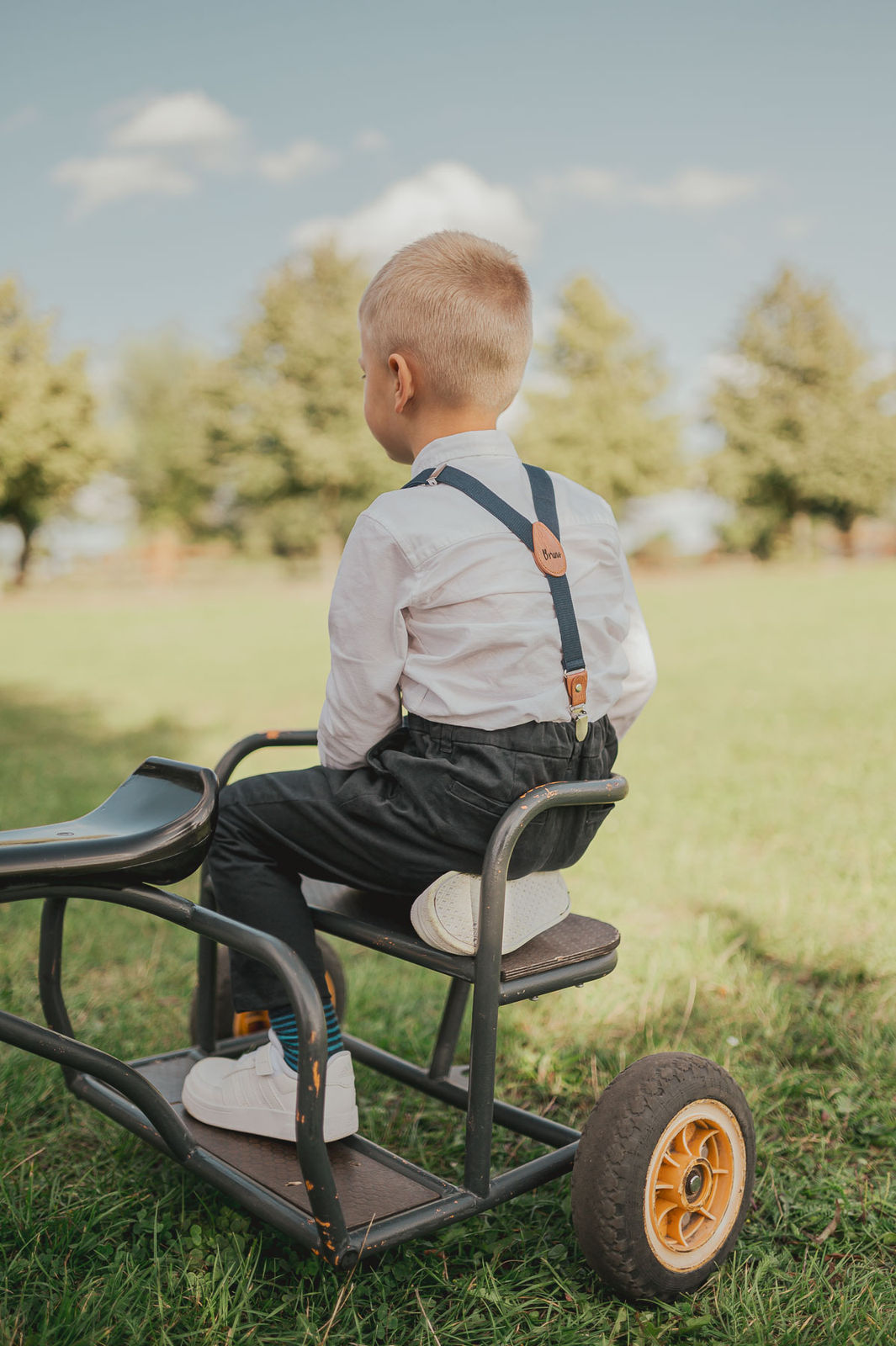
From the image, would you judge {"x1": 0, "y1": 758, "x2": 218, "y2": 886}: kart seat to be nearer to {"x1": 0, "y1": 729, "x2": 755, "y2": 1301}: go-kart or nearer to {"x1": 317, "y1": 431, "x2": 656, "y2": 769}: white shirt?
{"x1": 0, "y1": 729, "x2": 755, "y2": 1301}: go-kart

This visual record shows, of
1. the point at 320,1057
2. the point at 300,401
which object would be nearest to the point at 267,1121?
the point at 320,1057

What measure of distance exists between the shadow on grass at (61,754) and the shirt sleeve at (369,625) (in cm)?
356

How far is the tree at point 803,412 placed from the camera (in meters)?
33.1

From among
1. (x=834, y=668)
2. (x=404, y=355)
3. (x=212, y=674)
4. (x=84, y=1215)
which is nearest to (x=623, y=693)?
(x=404, y=355)

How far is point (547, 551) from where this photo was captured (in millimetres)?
1841

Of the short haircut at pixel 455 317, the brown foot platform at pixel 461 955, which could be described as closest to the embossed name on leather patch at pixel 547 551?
the short haircut at pixel 455 317

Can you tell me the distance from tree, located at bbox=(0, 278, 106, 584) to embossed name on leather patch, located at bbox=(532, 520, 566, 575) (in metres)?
25.0

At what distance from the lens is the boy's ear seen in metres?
1.93

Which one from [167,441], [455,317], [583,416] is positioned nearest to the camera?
[455,317]

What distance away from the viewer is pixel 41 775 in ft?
20.5

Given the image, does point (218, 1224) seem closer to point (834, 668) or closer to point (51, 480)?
point (834, 668)

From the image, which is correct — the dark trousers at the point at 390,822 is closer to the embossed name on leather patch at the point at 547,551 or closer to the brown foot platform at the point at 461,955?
the brown foot platform at the point at 461,955

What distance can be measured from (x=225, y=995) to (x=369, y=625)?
115cm

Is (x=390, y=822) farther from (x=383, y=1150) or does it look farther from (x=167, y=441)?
(x=167, y=441)
